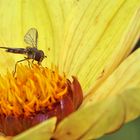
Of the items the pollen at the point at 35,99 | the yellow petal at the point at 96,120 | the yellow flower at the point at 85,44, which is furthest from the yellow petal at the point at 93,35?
the yellow petal at the point at 96,120

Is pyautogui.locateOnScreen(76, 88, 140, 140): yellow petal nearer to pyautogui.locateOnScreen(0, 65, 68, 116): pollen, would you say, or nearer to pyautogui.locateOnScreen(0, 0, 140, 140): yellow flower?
pyautogui.locateOnScreen(0, 0, 140, 140): yellow flower

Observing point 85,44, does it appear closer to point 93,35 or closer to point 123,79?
point 93,35

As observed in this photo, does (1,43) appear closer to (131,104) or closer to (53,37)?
(53,37)

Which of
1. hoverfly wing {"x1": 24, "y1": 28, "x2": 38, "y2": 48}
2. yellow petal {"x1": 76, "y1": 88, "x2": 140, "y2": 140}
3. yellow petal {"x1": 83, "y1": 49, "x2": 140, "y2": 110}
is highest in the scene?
yellow petal {"x1": 76, "y1": 88, "x2": 140, "y2": 140}

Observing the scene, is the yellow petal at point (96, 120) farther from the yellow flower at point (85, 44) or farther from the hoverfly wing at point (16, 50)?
the hoverfly wing at point (16, 50)

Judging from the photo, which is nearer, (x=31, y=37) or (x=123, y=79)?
(x=123, y=79)

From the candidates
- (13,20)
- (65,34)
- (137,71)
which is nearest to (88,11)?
(65,34)

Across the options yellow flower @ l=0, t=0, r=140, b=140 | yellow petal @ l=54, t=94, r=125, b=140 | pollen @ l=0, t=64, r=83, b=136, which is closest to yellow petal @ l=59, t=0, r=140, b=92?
yellow flower @ l=0, t=0, r=140, b=140

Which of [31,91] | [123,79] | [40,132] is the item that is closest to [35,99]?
[31,91]
